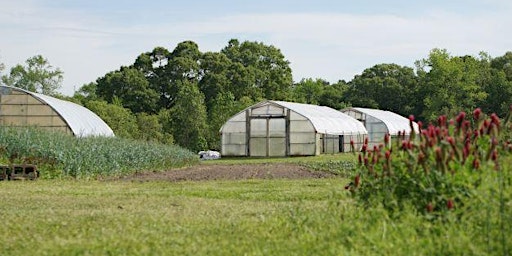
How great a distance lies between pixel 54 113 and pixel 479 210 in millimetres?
28857

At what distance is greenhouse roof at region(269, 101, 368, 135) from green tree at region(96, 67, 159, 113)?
17.6 m

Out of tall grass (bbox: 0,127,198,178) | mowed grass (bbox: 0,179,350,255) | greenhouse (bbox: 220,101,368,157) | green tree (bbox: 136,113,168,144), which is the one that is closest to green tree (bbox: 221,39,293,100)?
green tree (bbox: 136,113,168,144)

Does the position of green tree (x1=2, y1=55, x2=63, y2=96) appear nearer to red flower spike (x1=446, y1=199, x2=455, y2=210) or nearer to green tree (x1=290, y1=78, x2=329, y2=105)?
green tree (x1=290, y1=78, x2=329, y2=105)

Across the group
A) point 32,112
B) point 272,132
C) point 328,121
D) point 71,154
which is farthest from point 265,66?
point 71,154

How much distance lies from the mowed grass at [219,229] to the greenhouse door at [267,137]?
28501mm

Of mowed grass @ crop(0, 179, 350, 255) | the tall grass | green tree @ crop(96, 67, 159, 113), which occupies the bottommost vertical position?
mowed grass @ crop(0, 179, 350, 255)

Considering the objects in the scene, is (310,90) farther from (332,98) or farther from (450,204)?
(450,204)

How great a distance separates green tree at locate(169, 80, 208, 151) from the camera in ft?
174

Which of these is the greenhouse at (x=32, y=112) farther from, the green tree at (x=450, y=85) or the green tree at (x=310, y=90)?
the green tree at (x=310, y=90)

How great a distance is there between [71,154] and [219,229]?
49.8ft

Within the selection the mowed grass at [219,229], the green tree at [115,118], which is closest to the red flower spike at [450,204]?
the mowed grass at [219,229]

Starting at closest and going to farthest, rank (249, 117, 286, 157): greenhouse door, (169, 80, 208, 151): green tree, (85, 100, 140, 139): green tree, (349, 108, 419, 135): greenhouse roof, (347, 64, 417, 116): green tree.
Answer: (249, 117, 286, 157): greenhouse door → (85, 100, 140, 139): green tree → (169, 80, 208, 151): green tree → (349, 108, 419, 135): greenhouse roof → (347, 64, 417, 116): green tree

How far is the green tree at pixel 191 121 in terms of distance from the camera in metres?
52.9

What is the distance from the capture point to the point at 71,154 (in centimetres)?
2298
